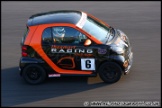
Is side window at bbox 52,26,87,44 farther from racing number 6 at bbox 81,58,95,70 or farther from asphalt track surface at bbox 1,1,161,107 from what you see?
asphalt track surface at bbox 1,1,161,107

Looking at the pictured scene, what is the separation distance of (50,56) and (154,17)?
22.2 ft

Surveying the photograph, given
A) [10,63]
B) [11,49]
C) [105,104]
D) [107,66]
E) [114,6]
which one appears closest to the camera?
[105,104]

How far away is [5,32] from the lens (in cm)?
1414

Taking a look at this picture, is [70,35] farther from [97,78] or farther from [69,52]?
[97,78]

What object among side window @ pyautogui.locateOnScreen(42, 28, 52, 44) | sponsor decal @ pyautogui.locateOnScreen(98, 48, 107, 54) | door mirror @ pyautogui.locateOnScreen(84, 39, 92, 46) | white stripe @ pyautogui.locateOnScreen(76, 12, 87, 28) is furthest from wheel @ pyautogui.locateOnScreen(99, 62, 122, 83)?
side window @ pyautogui.locateOnScreen(42, 28, 52, 44)

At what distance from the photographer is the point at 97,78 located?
996 cm

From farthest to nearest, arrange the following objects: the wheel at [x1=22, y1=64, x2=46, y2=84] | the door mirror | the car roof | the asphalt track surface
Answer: the wheel at [x1=22, y1=64, x2=46, y2=84], the car roof, the door mirror, the asphalt track surface

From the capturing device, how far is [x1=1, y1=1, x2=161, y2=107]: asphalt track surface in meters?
9.01

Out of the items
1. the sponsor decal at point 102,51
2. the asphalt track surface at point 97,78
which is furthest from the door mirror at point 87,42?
the asphalt track surface at point 97,78

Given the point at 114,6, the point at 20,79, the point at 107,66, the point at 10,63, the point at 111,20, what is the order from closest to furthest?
the point at 107,66
the point at 20,79
the point at 10,63
the point at 111,20
the point at 114,6

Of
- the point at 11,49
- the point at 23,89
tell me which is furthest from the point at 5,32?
the point at 23,89

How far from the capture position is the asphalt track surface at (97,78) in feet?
29.6

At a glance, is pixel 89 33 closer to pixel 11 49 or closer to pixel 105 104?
pixel 105 104

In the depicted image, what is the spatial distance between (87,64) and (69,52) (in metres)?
0.52
